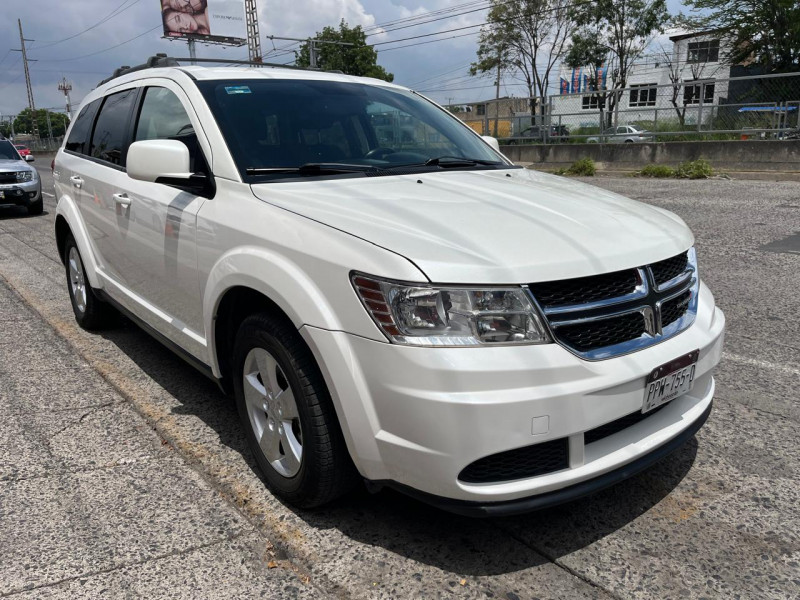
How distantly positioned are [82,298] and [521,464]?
13.8ft

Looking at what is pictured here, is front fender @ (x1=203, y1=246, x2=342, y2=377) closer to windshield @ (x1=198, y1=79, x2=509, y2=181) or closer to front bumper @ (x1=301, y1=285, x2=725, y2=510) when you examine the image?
front bumper @ (x1=301, y1=285, x2=725, y2=510)

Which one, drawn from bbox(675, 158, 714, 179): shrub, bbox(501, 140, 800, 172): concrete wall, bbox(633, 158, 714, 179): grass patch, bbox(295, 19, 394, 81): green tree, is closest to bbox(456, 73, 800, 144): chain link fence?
bbox(501, 140, 800, 172): concrete wall

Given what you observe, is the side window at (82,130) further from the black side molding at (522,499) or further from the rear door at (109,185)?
the black side molding at (522,499)

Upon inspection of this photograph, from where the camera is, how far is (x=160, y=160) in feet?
9.62

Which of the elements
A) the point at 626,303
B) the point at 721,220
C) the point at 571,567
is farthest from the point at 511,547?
the point at 721,220

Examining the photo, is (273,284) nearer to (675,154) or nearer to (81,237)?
(81,237)

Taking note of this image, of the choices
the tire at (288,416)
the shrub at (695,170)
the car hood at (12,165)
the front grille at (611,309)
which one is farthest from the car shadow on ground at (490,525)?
the shrub at (695,170)

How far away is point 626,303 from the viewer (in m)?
2.29

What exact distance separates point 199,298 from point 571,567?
6.34 ft

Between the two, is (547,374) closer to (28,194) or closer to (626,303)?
(626,303)

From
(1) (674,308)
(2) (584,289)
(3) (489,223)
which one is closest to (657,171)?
(1) (674,308)

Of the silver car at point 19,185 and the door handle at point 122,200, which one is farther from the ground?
the door handle at point 122,200

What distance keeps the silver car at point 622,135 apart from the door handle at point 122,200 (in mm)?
16340

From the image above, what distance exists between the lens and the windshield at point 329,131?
3.07 meters
